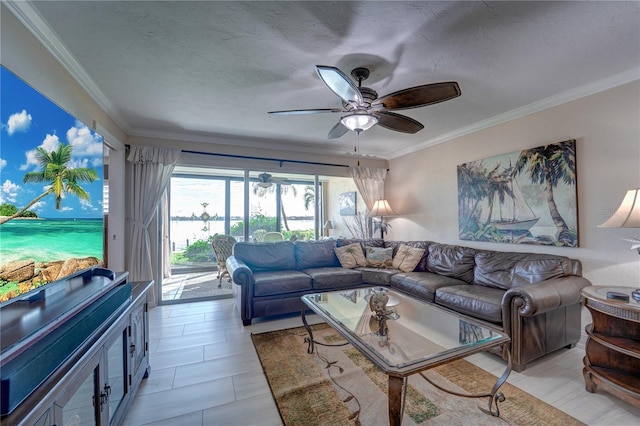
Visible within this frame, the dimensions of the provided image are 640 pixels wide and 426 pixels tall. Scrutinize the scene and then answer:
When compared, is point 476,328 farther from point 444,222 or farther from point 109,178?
point 109,178

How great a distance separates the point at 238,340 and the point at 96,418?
1.67 meters

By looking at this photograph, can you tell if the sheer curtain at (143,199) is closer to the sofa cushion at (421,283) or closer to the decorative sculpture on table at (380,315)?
the decorative sculpture on table at (380,315)

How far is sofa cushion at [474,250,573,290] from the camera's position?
105 inches

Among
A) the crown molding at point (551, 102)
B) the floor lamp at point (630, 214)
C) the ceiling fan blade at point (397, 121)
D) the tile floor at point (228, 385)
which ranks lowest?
the tile floor at point (228, 385)

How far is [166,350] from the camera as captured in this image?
2604 millimetres

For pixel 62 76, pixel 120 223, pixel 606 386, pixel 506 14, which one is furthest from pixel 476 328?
pixel 120 223

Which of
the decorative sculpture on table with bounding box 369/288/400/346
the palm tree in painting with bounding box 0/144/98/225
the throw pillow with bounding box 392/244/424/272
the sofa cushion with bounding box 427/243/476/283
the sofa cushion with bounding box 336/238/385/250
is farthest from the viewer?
the sofa cushion with bounding box 336/238/385/250

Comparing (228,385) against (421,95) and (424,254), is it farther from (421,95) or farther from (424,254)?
(424,254)

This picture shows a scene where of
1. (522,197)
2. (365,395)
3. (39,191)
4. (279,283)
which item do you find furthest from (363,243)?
(39,191)

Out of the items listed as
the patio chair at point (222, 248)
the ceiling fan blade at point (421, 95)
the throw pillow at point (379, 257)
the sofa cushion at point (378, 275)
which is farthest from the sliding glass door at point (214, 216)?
the ceiling fan blade at point (421, 95)

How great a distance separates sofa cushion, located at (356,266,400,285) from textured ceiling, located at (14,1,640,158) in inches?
86.0

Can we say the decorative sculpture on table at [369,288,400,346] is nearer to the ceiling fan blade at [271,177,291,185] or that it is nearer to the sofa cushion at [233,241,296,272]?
the sofa cushion at [233,241,296,272]

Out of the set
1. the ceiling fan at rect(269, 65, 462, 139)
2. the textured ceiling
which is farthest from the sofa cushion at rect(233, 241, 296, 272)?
the ceiling fan at rect(269, 65, 462, 139)

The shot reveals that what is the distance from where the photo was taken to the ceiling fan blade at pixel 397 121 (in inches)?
95.0
